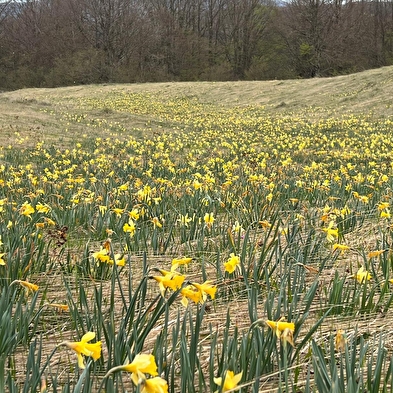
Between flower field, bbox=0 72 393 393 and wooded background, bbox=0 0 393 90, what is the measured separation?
35.5m

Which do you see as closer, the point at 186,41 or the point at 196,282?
the point at 196,282

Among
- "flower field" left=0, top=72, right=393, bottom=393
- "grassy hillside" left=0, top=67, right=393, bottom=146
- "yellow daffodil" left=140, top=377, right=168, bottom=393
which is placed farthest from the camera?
"grassy hillside" left=0, top=67, right=393, bottom=146

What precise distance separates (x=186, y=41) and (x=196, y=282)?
44.8 metres

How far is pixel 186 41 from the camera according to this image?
4525 cm

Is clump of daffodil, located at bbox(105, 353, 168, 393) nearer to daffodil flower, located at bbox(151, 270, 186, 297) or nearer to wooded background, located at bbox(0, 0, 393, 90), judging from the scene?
daffodil flower, located at bbox(151, 270, 186, 297)

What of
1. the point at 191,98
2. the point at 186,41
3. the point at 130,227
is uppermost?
the point at 186,41

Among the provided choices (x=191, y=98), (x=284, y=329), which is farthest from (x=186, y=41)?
(x=284, y=329)

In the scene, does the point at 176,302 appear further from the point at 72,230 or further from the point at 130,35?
the point at 130,35

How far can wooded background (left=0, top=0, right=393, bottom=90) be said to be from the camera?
42.7 metres

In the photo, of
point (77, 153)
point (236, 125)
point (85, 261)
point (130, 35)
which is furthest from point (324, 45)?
point (85, 261)

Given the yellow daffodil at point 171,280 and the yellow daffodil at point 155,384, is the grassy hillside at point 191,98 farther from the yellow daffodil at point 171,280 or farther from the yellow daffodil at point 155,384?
the yellow daffodil at point 155,384

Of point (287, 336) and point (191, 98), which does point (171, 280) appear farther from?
point (191, 98)

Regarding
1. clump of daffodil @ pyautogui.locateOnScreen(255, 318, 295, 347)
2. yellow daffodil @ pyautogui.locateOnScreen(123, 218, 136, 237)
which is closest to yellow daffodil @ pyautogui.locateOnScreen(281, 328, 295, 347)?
clump of daffodil @ pyautogui.locateOnScreen(255, 318, 295, 347)

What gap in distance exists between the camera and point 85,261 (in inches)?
105
